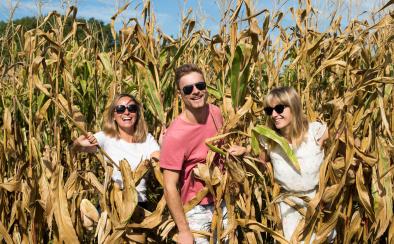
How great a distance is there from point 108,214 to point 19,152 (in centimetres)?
72

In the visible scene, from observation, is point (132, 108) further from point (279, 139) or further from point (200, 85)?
point (279, 139)

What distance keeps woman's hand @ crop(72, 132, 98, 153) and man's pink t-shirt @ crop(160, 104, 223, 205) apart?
37 centimetres

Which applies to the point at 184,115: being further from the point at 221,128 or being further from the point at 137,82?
the point at 137,82

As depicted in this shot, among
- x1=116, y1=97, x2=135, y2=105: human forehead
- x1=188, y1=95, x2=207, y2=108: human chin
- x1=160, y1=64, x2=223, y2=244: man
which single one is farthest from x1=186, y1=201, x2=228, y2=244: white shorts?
x1=116, y1=97, x2=135, y2=105: human forehead

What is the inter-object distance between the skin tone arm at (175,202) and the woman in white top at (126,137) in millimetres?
417

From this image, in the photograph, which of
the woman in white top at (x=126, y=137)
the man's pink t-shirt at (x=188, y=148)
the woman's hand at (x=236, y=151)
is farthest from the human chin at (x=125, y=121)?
the woman's hand at (x=236, y=151)

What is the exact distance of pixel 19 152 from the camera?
2.48 m

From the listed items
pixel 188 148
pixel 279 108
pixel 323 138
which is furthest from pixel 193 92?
pixel 323 138

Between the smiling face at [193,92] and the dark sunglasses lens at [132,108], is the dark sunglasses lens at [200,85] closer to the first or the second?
the smiling face at [193,92]

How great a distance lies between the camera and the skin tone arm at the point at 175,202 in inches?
79.7

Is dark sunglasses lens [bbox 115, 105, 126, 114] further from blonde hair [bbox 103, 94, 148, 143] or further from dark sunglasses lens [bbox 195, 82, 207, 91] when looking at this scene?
dark sunglasses lens [bbox 195, 82, 207, 91]

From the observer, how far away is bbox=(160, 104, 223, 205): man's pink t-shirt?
6.64 feet

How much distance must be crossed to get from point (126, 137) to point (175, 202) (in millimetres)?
697

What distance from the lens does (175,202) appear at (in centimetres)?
203
